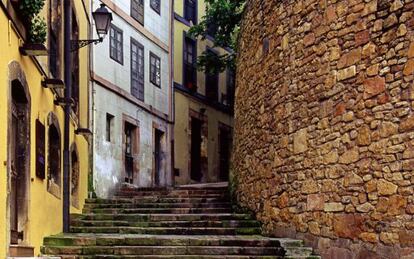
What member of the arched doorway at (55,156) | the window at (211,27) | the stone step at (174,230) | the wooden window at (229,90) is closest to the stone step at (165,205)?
the stone step at (174,230)

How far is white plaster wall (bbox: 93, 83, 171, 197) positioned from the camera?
682 inches

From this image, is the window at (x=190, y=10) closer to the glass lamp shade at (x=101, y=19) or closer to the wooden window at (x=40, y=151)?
the glass lamp shade at (x=101, y=19)

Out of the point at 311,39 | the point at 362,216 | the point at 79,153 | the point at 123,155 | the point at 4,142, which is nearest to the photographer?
the point at 4,142

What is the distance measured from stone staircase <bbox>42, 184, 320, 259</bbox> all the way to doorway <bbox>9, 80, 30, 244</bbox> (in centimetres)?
126

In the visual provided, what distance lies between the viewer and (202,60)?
22453 millimetres

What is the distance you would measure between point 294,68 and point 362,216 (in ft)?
9.12

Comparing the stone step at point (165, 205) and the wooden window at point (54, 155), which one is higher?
the wooden window at point (54, 155)

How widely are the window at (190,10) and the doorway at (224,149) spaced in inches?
142

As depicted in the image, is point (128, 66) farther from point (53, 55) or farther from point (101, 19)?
point (53, 55)

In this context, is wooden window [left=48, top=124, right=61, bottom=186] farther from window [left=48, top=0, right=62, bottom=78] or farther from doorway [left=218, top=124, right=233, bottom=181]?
doorway [left=218, top=124, right=233, bottom=181]

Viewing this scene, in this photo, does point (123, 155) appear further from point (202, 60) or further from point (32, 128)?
point (32, 128)

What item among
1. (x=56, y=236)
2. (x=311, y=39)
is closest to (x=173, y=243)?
(x=56, y=236)

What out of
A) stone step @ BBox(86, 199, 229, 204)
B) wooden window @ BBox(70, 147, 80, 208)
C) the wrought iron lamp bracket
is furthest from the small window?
stone step @ BBox(86, 199, 229, 204)

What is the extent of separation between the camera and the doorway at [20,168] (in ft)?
29.9
